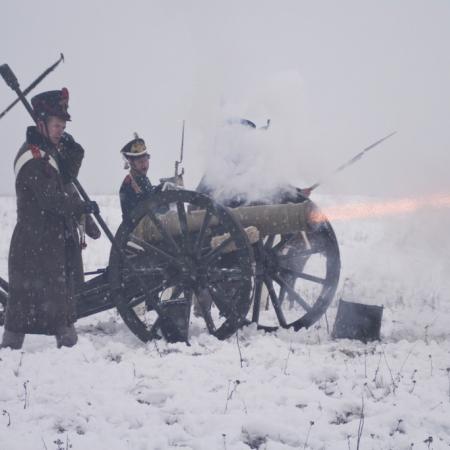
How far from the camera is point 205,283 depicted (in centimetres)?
472

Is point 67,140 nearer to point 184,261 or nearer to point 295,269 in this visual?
point 184,261

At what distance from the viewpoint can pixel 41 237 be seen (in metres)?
4.43

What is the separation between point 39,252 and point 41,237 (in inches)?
5.1

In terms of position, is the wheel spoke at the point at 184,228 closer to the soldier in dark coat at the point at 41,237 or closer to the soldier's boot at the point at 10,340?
the soldier in dark coat at the point at 41,237

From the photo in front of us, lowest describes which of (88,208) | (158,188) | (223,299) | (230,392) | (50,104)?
(230,392)

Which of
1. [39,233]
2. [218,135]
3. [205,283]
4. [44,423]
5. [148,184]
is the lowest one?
[44,423]

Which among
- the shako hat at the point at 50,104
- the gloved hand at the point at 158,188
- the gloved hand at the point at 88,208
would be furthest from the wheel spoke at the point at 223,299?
the shako hat at the point at 50,104

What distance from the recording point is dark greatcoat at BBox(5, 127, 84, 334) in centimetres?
434

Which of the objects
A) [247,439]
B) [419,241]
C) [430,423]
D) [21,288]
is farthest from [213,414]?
[419,241]

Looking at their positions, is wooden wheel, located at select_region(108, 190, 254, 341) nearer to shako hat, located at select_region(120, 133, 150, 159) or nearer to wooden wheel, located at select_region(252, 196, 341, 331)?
wooden wheel, located at select_region(252, 196, 341, 331)

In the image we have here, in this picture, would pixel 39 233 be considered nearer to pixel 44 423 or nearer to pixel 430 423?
pixel 44 423

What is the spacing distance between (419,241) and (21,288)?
10.6 m

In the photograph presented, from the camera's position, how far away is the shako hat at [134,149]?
6.04m

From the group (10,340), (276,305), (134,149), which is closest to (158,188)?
(134,149)
